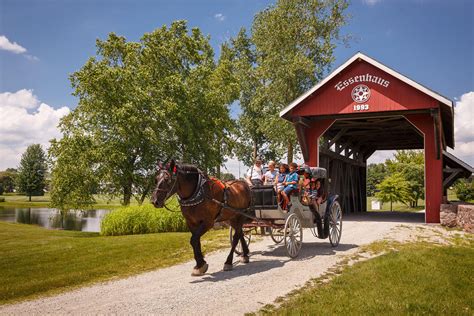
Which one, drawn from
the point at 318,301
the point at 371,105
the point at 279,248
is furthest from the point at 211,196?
the point at 371,105

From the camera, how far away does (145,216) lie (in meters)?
17.8

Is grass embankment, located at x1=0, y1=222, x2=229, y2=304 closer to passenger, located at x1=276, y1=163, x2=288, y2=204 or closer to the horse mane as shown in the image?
the horse mane

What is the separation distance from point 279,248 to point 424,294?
16.6 feet

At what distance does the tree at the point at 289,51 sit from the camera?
3244cm

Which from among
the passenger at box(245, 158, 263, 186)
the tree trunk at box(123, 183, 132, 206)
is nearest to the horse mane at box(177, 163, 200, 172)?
the passenger at box(245, 158, 263, 186)

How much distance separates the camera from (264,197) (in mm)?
9797

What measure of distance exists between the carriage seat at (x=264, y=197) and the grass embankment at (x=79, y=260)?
237 centimetres

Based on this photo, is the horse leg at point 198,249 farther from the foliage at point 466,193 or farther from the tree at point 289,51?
the foliage at point 466,193

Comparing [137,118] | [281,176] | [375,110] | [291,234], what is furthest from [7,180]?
[291,234]

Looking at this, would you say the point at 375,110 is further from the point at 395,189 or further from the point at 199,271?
the point at 395,189

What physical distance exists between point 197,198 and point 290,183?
2997 mm

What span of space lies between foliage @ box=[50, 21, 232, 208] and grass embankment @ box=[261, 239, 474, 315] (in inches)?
794

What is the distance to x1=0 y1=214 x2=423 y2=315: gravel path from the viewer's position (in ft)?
20.0

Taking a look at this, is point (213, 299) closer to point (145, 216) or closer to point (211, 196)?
point (211, 196)
